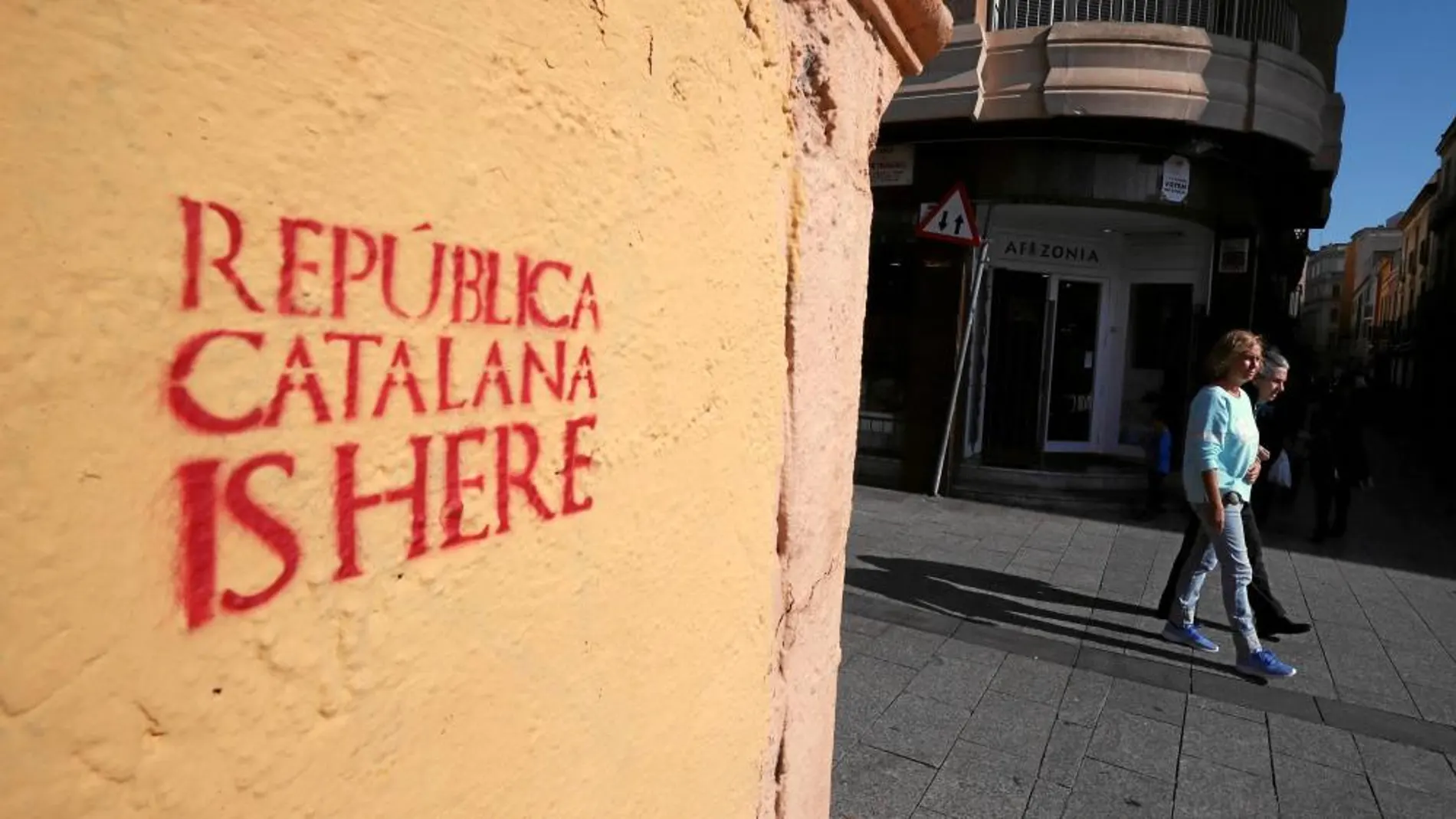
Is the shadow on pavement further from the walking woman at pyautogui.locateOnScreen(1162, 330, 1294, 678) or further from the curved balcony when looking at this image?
the curved balcony

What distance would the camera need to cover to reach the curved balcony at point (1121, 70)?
850cm

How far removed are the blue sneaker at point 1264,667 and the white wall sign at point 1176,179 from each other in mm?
6354

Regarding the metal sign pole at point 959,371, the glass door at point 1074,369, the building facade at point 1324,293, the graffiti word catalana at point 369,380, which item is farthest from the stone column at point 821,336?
the building facade at point 1324,293

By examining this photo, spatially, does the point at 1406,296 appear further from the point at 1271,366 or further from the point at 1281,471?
the point at 1271,366

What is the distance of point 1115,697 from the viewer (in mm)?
4270

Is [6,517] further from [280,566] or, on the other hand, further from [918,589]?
[918,589]

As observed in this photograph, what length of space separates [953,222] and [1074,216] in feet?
9.04

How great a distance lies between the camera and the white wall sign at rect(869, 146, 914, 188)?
968cm

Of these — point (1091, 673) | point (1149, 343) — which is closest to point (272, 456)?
point (1091, 673)

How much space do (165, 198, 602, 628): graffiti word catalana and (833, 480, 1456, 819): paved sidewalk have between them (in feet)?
8.38

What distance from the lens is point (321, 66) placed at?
0.88 metres

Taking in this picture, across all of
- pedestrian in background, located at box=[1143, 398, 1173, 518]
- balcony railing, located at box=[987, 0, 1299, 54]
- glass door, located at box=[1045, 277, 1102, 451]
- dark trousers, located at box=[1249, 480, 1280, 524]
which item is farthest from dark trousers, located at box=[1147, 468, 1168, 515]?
balcony railing, located at box=[987, 0, 1299, 54]

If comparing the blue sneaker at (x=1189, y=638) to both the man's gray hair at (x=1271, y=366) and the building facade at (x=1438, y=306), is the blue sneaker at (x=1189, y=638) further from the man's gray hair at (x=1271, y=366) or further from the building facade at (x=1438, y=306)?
the building facade at (x=1438, y=306)

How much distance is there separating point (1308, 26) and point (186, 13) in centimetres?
1550
